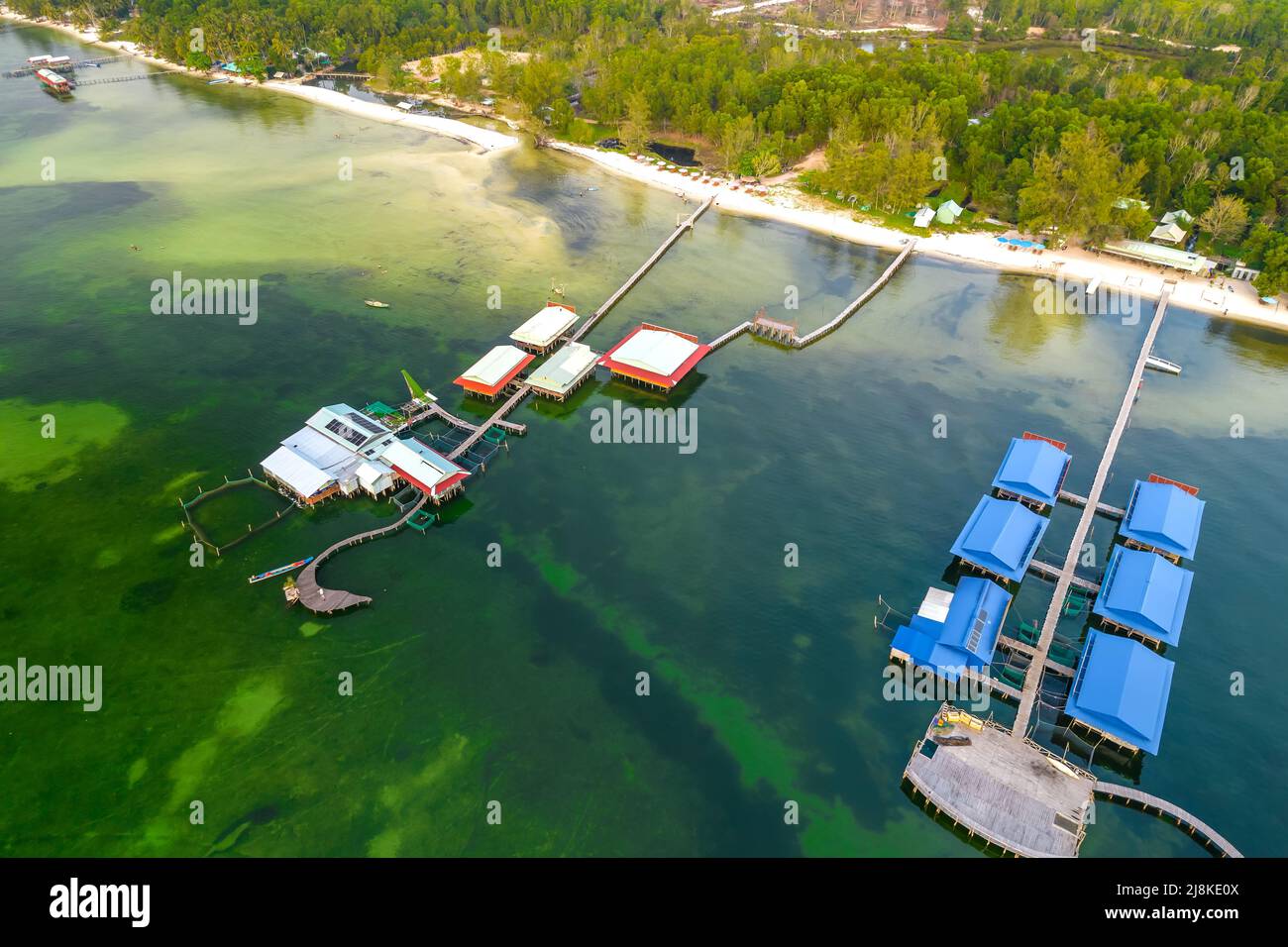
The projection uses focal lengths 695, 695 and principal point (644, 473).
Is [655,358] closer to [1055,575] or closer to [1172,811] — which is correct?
[1055,575]

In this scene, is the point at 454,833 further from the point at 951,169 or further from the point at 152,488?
the point at 951,169

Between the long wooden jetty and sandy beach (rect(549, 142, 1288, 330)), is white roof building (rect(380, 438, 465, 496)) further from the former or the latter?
the long wooden jetty

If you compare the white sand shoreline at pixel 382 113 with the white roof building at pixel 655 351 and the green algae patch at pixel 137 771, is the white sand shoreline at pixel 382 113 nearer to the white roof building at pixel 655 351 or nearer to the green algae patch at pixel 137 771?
the white roof building at pixel 655 351

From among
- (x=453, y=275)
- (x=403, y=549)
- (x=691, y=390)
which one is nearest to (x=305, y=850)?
(x=403, y=549)

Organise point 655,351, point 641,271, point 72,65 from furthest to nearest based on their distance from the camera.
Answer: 1. point 72,65
2. point 641,271
3. point 655,351

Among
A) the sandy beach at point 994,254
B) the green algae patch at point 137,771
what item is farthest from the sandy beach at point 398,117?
the green algae patch at point 137,771

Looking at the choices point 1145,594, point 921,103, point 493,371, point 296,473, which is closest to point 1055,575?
point 1145,594

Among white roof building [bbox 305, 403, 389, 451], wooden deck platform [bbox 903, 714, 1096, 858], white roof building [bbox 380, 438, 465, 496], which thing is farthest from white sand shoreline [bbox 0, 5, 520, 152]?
wooden deck platform [bbox 903, 714, 1096, 858]
